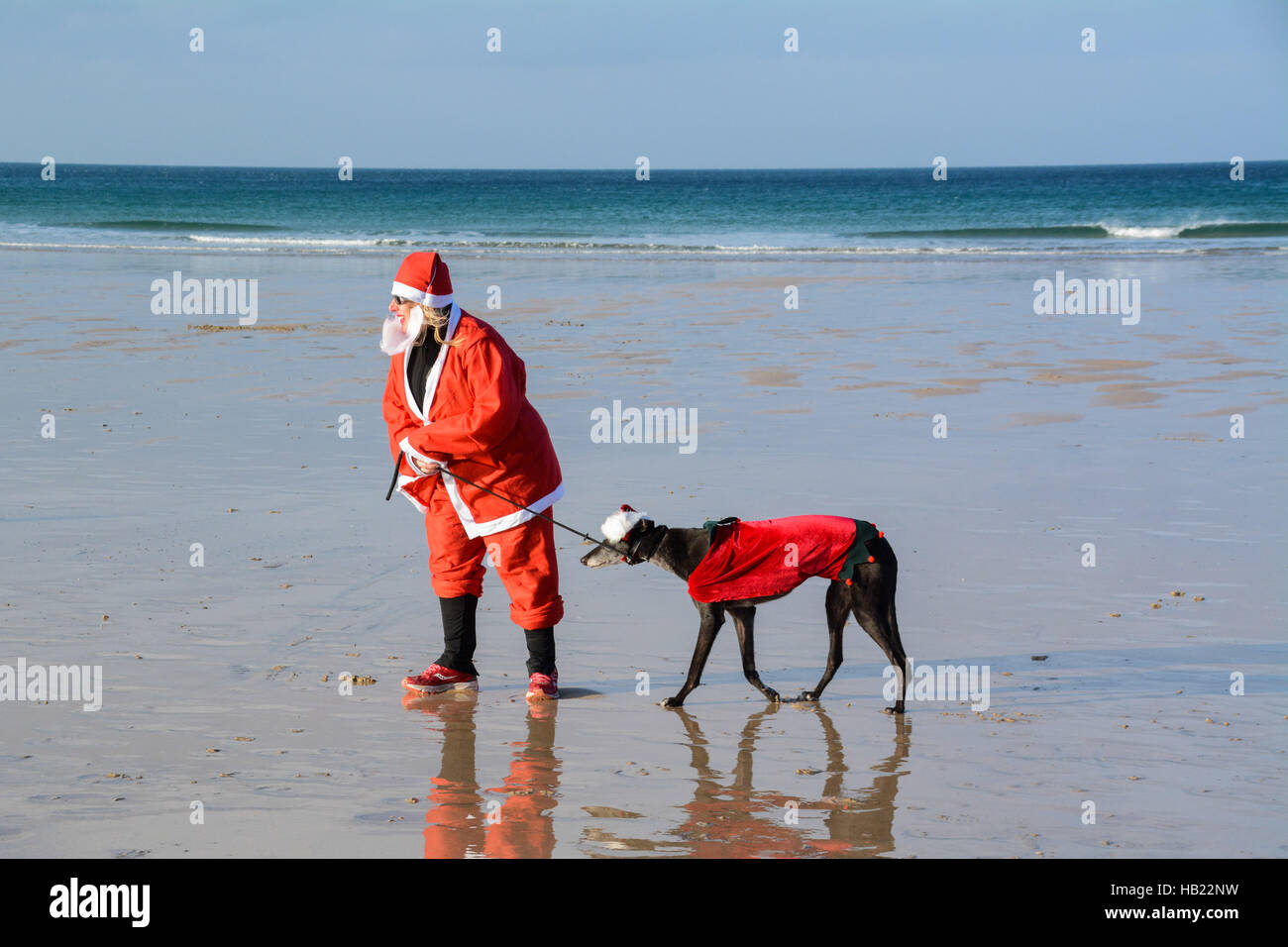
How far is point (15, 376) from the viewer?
11.6 m

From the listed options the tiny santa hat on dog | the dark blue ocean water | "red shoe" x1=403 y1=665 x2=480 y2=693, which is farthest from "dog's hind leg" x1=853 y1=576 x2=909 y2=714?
the dark blue ocean water

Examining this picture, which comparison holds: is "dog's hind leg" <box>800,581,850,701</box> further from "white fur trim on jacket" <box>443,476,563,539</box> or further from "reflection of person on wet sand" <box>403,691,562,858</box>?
"white fur trim on jacket" <box>443,476,563,539</box>

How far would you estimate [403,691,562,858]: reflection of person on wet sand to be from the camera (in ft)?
12.3

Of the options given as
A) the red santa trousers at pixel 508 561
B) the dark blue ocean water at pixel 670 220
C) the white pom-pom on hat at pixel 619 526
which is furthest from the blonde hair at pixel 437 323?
the dark blue ocean water at pixel 670 220

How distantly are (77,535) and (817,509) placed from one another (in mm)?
4033

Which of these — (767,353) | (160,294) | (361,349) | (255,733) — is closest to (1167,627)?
(255,733)

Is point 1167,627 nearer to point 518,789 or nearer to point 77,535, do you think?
point 518,789

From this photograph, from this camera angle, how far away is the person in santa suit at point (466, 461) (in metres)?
4.95

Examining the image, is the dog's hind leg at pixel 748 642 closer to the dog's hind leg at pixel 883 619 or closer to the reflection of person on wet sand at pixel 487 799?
the dog's hind leg at pixel 883 619

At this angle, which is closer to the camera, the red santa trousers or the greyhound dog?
the greyhound dog

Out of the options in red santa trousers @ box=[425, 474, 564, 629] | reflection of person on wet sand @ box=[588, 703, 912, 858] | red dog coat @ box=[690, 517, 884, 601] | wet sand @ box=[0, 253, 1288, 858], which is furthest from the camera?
red santa trousers @ box=[425, 474, 564, 629]

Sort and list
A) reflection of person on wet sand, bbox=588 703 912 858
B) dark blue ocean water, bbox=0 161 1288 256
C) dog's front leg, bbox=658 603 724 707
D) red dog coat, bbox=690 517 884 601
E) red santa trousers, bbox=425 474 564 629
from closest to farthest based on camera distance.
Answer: reflection of person on wet sand, bbox=588 703 912 858 → red dog coat, bbox=690 517 884 601 → dog's front leg, bbox=658 603 724 707 → red santa trousers, bbox=425 474 564 629 → dark blue ocean water, bbox=0 161 1288 256
